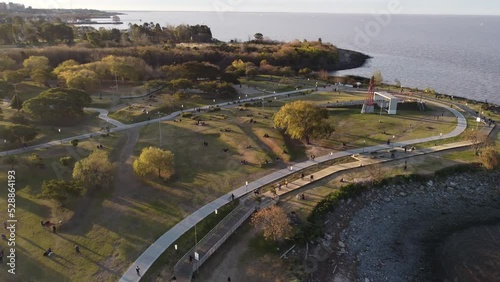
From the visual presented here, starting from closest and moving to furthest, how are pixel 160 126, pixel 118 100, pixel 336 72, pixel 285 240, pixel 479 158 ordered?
pixel 285 240
pixel 479 158
pixel 160 126
pixel 118 100
pixel 336 72

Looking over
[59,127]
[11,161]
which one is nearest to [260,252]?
[11,161]

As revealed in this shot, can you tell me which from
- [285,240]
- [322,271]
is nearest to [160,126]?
[285,240]

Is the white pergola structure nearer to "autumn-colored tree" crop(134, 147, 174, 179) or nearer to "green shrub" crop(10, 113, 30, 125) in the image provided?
"autumn-colored tree" crop(134, 147, 174, 179)

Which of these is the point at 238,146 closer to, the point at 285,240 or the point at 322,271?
the point at 285,240

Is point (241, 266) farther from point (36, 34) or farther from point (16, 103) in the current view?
point (36, 34)

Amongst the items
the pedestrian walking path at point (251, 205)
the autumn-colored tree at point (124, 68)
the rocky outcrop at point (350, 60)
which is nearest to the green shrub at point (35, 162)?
the pedestrian walking path at point (251, 205)

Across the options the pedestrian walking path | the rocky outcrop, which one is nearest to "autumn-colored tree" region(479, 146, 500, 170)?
the pedestrian walking path
